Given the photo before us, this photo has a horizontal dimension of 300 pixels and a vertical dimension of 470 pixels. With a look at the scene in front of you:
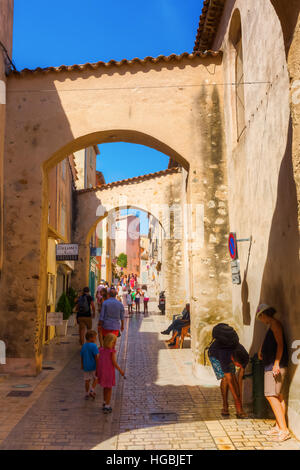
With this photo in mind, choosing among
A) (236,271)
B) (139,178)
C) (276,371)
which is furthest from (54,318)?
(139,178)

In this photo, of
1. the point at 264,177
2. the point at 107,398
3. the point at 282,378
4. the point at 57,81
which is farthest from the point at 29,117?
the point at 282,378

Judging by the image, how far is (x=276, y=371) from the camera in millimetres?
5262

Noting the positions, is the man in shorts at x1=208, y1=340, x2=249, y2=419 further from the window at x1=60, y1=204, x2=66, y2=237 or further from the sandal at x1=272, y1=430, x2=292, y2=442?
the window at x1=60, y1=204, x2=66, y2=237

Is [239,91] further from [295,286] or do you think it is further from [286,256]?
[295,286]

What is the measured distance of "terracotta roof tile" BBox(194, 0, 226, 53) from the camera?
9.98m

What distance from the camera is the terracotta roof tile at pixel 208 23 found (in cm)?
998

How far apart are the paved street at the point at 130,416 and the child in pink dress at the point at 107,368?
1.05 ft

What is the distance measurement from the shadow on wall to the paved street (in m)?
1.24

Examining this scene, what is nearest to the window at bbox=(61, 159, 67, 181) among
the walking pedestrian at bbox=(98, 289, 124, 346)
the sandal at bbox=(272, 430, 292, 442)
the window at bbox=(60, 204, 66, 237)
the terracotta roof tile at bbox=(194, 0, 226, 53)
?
the window at bbox=(60, 204, 66, 237)

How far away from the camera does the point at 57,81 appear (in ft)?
32.7

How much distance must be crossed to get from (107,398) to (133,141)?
6372 millimetres

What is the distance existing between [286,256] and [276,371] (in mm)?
1449

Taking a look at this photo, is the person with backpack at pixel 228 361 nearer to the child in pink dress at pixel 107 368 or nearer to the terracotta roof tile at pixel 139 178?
the child in pink dress at pixel 107 368

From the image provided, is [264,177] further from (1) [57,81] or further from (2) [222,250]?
(1) [57,81]
